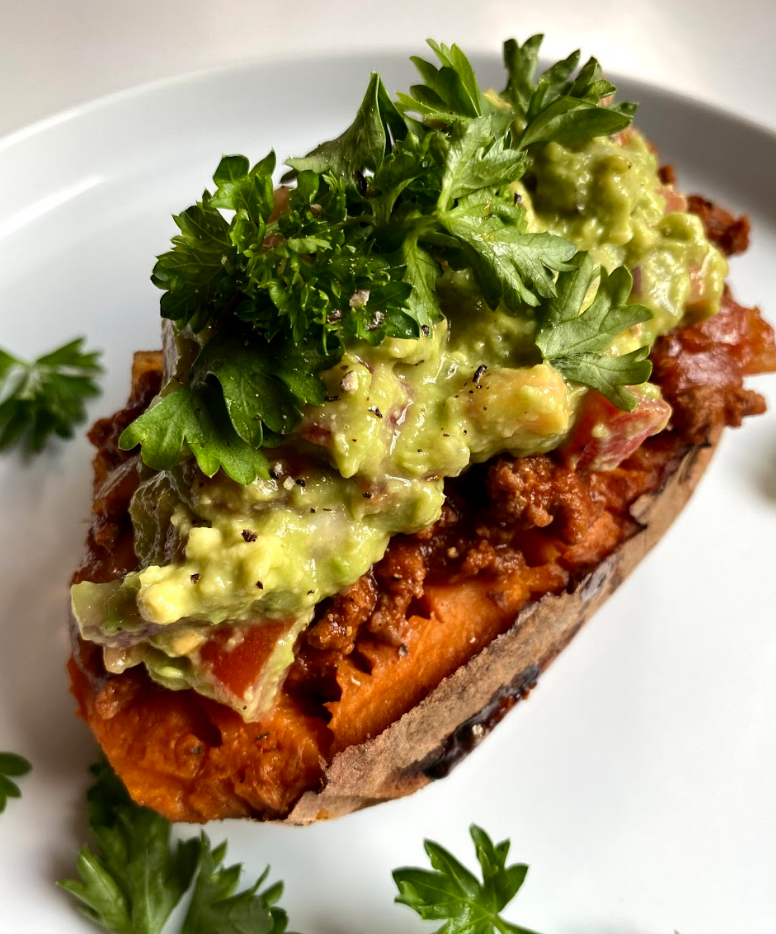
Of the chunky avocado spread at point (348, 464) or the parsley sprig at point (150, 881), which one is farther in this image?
the parsley sprig at point (150, 881)

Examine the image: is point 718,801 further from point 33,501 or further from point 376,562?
point 33,501

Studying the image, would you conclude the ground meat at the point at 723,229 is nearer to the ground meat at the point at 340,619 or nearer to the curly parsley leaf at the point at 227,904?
the ground meat at the point at 340,619

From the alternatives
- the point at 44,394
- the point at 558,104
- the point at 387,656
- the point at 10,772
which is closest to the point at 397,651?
the point at 387,656

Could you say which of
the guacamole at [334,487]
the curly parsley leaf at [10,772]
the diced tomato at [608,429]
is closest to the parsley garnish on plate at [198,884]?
the curly parsley leaf at [10,772]

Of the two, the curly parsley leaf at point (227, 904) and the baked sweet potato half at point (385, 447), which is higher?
the baked sweet potato half at point (385, 447)

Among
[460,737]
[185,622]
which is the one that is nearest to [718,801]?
[460,737]

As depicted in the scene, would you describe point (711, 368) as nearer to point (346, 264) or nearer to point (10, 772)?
point (346, 264)
